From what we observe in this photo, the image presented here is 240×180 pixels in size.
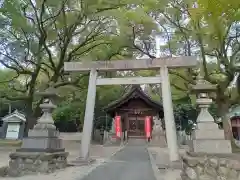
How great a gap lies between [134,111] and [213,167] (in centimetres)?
1921

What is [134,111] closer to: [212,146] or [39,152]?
[39,152]

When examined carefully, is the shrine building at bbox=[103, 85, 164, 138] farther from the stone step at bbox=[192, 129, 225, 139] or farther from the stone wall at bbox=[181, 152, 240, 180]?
the stone wall at bbox=[181, 152, 240, 180]

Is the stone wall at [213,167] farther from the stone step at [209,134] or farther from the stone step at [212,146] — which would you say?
the stone step at [209,134]

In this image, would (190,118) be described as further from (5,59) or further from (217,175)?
(217,175)

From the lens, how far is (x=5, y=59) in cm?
1664

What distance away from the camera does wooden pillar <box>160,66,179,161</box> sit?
406 inches

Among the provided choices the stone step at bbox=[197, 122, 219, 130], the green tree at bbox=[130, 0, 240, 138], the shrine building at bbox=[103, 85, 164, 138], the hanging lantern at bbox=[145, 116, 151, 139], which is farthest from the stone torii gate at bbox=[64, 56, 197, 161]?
the shrine building at bbox=[103, 85, 164, 138]

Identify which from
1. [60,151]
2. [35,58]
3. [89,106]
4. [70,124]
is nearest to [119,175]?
[60,151]

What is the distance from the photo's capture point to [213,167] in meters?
6.87

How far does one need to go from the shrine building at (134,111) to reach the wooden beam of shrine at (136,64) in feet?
44.5

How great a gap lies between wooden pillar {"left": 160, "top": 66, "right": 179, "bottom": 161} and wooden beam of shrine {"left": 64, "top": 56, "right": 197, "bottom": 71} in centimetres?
36

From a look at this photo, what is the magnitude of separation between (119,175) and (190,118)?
26.4 meters

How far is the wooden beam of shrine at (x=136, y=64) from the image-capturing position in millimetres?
11136

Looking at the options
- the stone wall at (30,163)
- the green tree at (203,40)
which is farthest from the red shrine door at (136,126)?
the stone wall at (30,163)
